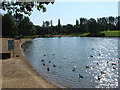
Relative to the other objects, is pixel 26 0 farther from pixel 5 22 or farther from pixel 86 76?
pixel 5 22

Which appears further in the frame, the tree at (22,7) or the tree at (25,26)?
the tree at (25,26)

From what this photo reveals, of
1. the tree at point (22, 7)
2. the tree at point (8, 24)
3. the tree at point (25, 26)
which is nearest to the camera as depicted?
the tree at point (22, 7)

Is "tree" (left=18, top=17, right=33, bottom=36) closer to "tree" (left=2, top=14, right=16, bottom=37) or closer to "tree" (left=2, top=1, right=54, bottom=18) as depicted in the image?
"tree" (left=2, top=14, right=16, bottom=37)

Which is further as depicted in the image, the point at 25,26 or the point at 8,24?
the point at 25,26

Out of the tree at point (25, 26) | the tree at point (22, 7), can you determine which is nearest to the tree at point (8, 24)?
the tree at point (25, 26)

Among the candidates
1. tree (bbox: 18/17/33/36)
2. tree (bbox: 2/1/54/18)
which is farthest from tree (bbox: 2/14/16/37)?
tree (bbox: 2/1/54/18)

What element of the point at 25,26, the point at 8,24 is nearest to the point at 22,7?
the point at 8,24

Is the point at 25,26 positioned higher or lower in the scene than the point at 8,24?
higher

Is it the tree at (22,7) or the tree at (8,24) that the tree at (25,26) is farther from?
the tree at (22,7)

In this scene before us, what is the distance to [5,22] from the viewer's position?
109 metres

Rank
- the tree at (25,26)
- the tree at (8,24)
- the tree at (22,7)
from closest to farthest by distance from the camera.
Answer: the tree at (22,7)
the tree at (8,24)
the tree at (25,26)

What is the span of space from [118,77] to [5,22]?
98.5m

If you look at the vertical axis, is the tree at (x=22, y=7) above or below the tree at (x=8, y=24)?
below

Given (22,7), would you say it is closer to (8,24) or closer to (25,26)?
(8,24)
